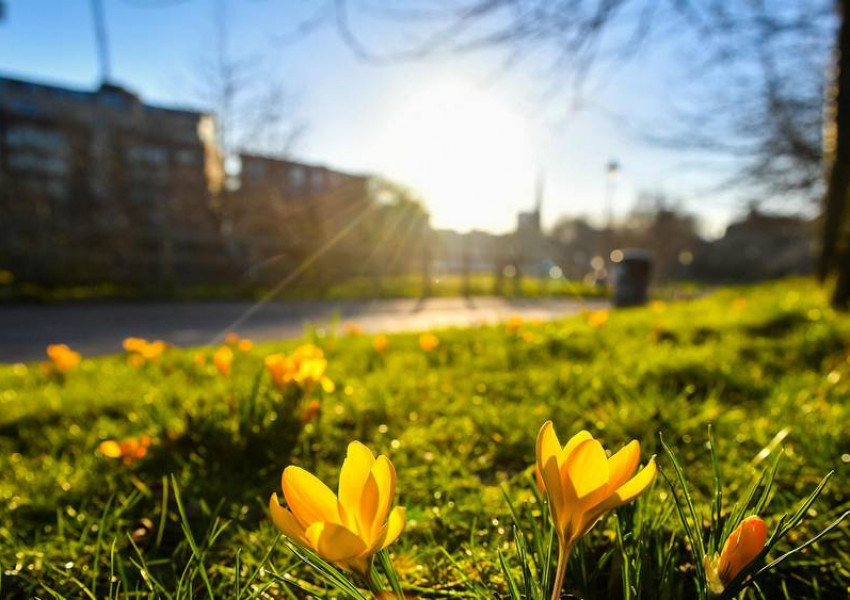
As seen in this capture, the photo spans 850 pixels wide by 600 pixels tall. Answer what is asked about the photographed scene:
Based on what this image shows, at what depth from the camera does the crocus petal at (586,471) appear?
556mm

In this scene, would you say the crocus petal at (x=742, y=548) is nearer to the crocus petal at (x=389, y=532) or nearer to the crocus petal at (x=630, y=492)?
the crocus petal at (x=630, y=492)

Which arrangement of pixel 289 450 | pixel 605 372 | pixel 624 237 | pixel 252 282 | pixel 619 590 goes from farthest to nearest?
pixel 624 237
pixel 252 282
pixel 605 372
pixel 289 450
pixel 619 590

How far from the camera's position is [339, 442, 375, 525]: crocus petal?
0.57 m

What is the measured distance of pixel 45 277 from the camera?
12125 millimetres

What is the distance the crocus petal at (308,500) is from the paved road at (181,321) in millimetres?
3944

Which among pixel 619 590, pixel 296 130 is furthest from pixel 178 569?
pixel 296 130

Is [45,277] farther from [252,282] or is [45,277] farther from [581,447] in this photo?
[581,447]

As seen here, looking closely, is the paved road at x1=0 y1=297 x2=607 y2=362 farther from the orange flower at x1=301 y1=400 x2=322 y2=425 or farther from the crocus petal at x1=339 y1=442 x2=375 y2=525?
the crocus petal at x1=339 y1=442 x2=375 y2=525

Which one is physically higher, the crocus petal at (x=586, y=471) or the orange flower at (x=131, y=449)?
the crocus petal at (x=586, y=471)

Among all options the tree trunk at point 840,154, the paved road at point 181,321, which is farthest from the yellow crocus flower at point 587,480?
the tree trunk at point 840,154

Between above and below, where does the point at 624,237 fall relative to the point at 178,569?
above

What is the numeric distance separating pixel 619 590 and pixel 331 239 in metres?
18.0

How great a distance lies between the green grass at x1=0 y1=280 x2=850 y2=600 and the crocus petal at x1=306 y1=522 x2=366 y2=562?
173mm

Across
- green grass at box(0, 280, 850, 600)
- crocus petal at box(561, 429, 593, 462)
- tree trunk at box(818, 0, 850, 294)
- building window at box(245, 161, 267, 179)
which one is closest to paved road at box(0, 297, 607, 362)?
green grass at box(0, 280, 850, 600)
